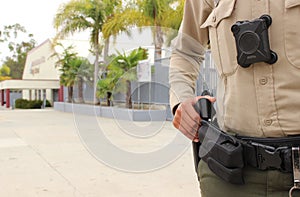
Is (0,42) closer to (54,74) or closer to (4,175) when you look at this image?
(54,74)

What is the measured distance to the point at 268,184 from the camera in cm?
100

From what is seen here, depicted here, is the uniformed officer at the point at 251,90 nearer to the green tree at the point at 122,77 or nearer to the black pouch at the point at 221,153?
the black pouch at the point at 221,153

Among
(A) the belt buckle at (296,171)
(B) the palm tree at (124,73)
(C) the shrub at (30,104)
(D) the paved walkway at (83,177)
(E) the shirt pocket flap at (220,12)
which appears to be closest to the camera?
(A) the belt buckle at (296,171)

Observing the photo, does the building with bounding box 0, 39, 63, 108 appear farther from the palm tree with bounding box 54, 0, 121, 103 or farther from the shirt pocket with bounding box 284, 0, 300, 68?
the shirt pocket with bounding box 284, 0, 300, 68

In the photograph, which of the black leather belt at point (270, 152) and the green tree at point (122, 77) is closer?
the black leather belt at point (270, 152)

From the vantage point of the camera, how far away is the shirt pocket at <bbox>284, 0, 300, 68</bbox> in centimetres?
95

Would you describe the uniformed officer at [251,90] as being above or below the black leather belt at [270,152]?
above

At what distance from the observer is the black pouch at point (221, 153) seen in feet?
3.35

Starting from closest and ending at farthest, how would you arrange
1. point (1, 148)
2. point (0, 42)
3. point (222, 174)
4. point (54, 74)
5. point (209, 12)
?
1. point (222, 174)
2. point (209, 12)
3. point (1, 148)
4. point (54, 74)
5. point (0, 42)

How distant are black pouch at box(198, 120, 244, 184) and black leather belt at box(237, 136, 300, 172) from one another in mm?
Answer: 25

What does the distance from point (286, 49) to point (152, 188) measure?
301 cm

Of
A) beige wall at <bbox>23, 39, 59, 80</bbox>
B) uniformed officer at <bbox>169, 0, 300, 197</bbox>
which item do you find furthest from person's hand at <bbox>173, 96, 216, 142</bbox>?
beige wall at <bbox>23, 39, 59, 80</bbox>

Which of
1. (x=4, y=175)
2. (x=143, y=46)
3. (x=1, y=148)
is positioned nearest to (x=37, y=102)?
(x=1, y=148)

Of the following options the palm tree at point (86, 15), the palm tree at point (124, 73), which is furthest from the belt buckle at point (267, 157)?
the palm tree at point (86, 15)
